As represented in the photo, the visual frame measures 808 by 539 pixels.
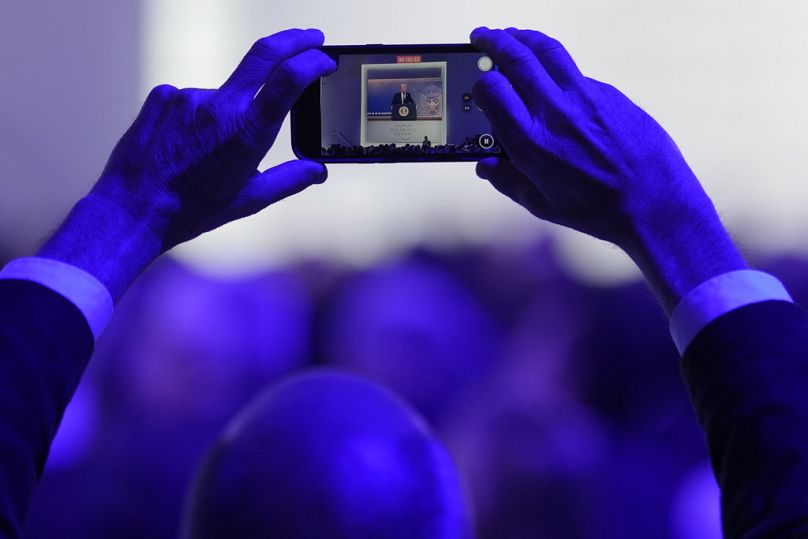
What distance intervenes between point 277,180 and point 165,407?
57.0 inches

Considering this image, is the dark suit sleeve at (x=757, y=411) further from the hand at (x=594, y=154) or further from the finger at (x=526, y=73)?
the finger at (x=526, y=73)

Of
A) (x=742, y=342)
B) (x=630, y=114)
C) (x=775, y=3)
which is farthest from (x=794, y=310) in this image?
(x=775, y=3)

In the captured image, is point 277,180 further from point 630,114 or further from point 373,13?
point 373,13

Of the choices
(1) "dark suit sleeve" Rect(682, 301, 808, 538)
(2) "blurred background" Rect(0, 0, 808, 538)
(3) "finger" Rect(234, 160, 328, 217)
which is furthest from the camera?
(2) "blurred background" Rect(0, 0, 808, 538)

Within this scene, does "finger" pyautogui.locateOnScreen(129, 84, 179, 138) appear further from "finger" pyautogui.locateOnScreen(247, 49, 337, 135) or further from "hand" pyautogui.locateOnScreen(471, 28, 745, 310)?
"hand" pyautogui.locateOnScreen(471, 28, 745, 310)

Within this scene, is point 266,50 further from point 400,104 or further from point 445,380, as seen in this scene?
point 445,380

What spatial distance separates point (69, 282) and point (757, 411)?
331 millimetres

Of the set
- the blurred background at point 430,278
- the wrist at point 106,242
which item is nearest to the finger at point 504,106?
the wrist at point 106,242

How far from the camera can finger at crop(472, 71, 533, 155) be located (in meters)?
0.49

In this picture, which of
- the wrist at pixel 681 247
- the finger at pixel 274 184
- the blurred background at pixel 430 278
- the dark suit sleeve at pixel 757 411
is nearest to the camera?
the dark suit sleeve at pixel 757 411

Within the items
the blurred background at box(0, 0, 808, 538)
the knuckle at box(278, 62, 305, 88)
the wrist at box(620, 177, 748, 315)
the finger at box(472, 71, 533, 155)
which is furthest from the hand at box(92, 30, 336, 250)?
the blurred background at box(0, 0, 808, 538)

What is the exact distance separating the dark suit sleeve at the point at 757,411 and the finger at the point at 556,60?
197mm

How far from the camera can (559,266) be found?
6.63ft

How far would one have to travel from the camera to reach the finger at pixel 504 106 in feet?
1.61
